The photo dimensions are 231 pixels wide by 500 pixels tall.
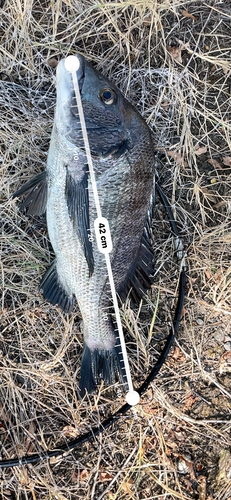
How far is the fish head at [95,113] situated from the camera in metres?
1.96

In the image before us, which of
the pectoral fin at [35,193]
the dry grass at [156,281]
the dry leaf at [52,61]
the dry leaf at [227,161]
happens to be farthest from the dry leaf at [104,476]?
the dry leaf at [52,61]

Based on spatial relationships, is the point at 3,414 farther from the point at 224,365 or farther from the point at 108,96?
the point at 108,96

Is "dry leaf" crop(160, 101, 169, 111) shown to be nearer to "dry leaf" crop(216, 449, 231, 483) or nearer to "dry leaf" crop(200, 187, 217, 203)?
"dry leaf" crop(200, 187, 217, 203)

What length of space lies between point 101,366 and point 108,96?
5.18 feet

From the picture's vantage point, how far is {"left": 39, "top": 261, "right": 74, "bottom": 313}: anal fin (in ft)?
7.79

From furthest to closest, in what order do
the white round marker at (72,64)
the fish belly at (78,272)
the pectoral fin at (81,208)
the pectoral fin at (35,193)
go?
the pectoral fin at (35,193)
the fish belly at (78,272)
the pectoral fin at (81,208)
the white round marker at (72,64)

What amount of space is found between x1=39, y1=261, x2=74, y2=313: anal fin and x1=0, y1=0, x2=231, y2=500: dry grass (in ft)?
0.65

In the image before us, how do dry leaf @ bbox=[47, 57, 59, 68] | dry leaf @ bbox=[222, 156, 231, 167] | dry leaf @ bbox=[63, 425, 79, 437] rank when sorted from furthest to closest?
dry leaf @ bbox=[222, 156, 231, 167] → dry leaf @ bbox=[47, 57, 59, 68] → dry leaf @ bbox=[63, 425, 79, 437]

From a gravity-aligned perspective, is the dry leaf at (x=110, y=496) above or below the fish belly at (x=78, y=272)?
below

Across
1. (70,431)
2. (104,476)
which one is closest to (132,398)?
(70,431)

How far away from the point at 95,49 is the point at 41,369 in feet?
7.28

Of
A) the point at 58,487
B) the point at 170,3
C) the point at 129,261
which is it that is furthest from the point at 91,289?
the point at 170,3

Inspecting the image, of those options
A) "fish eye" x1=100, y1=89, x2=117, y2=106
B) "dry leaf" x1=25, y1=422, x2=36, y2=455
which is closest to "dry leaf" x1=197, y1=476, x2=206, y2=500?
"dry leaf" x1=25, y1=422, x2=36, y2=455

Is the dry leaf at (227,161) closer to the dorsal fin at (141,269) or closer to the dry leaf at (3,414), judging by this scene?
the dorsal fin at (141,269)
